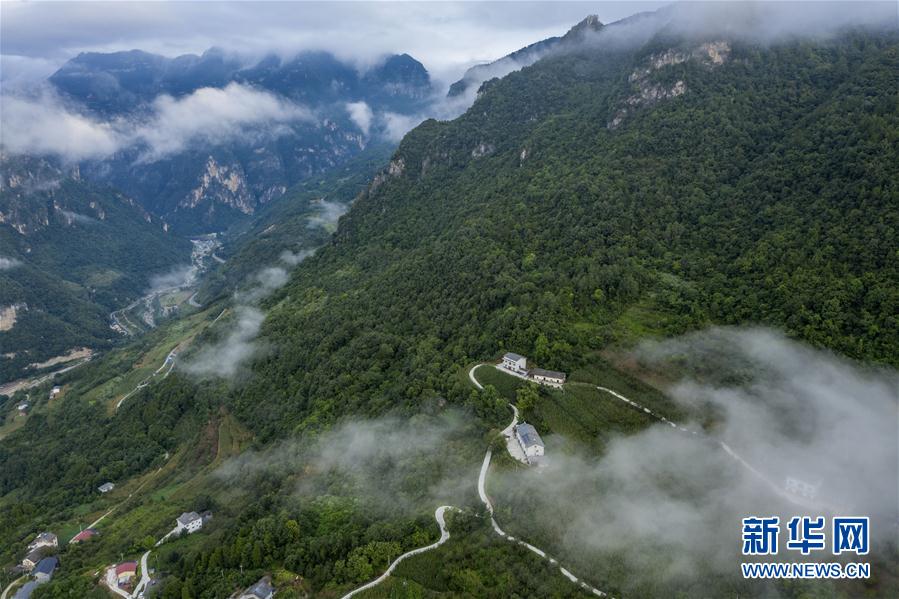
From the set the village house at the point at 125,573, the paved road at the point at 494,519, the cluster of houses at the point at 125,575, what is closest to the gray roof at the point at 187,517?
the cluster of houses at the point at 125,575

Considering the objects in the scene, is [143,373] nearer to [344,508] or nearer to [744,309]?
[344,508]

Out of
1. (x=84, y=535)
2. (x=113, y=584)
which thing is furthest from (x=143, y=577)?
(x=84, y=535)

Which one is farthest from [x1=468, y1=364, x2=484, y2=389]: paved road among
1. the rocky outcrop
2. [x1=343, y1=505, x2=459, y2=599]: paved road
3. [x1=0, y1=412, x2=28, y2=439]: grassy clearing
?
[x1=0, y1=412, x2=28, y2=439]: grassy clearing

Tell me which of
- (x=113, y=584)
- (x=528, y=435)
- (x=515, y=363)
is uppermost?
(x=515, y=363)

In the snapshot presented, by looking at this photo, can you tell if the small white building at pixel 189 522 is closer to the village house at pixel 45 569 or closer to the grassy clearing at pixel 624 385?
the village house at pixel 45 569

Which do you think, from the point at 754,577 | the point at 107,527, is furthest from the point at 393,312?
the point at 754,577

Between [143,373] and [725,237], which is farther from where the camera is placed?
[143,373]

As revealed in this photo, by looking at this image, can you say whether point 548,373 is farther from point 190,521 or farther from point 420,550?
point 190,521
